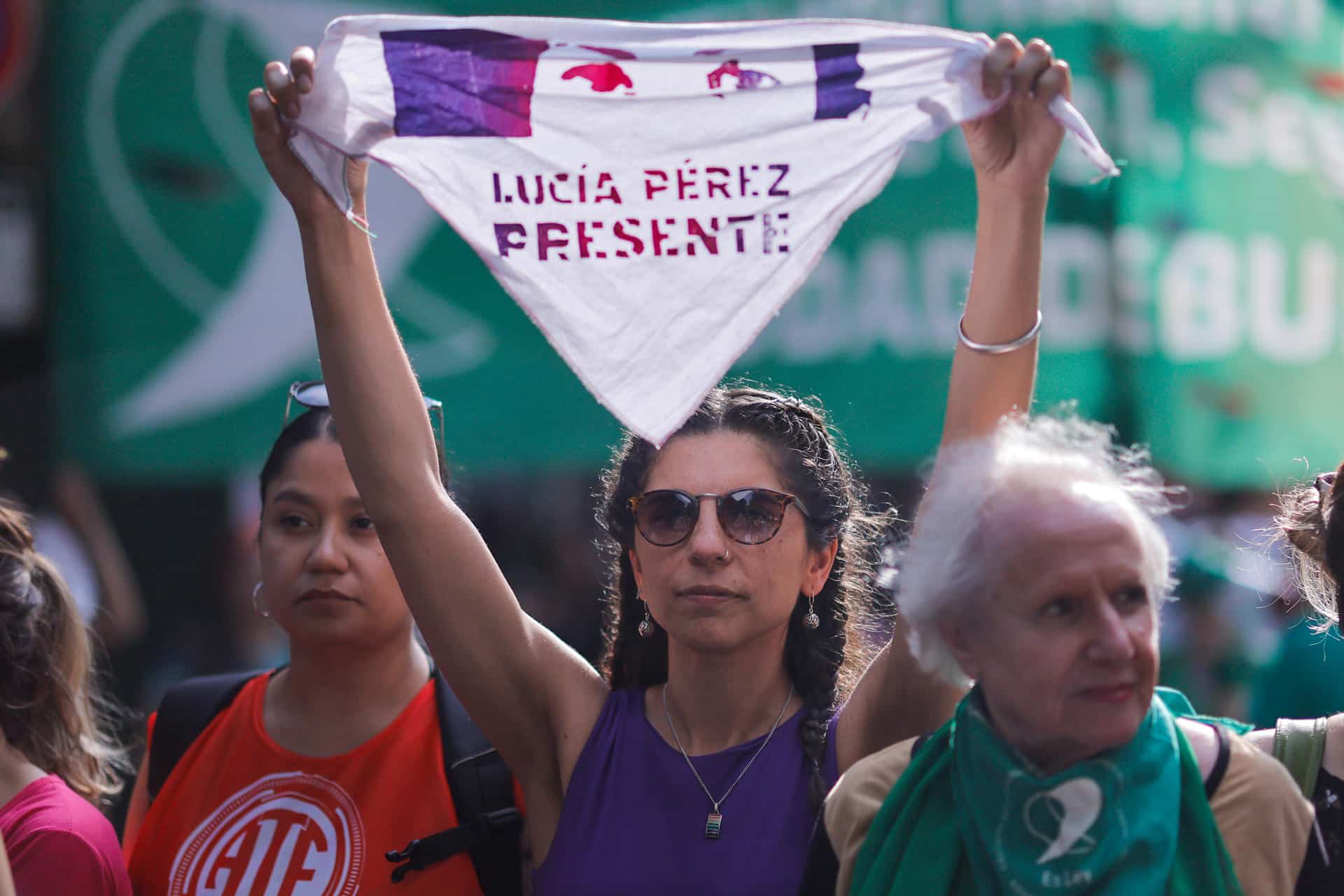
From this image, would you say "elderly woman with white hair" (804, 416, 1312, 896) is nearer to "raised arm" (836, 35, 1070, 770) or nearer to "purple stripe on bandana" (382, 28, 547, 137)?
"raised arm" (836, 35, 1070, 770)

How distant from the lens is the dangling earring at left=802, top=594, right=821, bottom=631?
2398 millimetres

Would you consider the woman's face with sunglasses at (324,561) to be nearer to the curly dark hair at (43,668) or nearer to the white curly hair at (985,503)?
Result: the curly dark hair at (43,668)

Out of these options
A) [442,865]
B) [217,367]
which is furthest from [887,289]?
[442,865]

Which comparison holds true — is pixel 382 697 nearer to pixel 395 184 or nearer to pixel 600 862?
pixel 600 862

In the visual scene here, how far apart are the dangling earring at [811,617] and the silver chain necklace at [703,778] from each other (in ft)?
0.37

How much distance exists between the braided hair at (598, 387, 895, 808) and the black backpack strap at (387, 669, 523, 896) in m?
0.28

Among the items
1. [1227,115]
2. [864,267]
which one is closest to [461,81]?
[864,267]

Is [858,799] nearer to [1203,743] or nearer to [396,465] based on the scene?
[1203,743]

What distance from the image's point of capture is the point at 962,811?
1.83m

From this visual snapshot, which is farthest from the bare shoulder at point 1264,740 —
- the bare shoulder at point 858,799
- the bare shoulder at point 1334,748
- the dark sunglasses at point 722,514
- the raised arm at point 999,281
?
the dark sunglasses at point 722,514

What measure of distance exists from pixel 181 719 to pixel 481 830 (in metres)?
0.73

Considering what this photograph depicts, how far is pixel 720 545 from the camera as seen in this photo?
A: 7.39 feet

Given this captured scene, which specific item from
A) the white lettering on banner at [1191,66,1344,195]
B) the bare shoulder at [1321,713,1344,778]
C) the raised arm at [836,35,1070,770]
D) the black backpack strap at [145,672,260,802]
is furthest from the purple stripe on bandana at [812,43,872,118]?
the white lettering on banner at [1191,66,1344,195]

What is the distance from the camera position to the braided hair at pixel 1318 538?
87.1 inches
